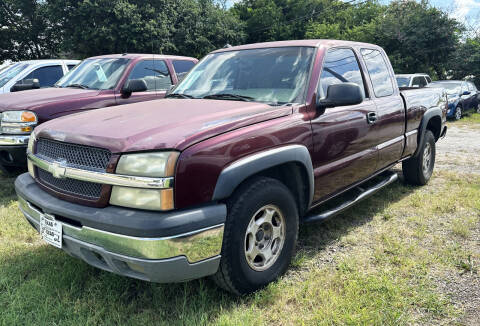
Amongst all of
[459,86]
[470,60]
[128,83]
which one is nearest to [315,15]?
[470,60]

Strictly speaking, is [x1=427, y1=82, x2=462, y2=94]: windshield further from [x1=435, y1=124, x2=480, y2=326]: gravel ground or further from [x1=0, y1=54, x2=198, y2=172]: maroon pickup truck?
[x1=0, y1=54, x2=198, y2=172]: maroon pickup truck

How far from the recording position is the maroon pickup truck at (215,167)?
2062mm

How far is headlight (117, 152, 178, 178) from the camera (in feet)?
6.70

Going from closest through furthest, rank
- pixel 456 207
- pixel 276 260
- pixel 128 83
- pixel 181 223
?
pixel 181 223 < pixel 276 260 < pixel 456 207 < pixel 128 83

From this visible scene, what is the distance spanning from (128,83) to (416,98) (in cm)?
373

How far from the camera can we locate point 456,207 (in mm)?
4219

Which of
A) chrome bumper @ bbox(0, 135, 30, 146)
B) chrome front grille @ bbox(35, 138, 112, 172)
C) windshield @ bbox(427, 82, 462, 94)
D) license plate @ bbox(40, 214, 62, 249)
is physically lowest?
license plate @ bbox(40, 214, 62, 249)

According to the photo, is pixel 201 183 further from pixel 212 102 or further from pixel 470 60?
pixel 470 60

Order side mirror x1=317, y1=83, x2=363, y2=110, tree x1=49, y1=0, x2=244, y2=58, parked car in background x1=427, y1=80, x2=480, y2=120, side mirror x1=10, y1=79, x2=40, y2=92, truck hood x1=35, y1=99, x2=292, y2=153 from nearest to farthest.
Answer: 1. truck hood x1=35, y1=99, x2=292, y2=153
2. side mirror x1=317, y1=83, x2=363, y2=110
3. side mirror x1=10, y1=79, x2=40, y2=92
4. parked car in background x1=427, y1=80, x2=480, y2=120
5. tree x1=49, y1=0, x2=244, y2=58

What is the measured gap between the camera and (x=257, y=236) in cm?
254

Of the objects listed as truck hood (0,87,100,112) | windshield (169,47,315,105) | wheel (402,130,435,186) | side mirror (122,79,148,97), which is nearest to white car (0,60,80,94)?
truck hood (0,87,100,112)


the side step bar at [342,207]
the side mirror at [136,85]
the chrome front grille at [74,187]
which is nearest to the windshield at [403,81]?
the side step bar at [342,207]

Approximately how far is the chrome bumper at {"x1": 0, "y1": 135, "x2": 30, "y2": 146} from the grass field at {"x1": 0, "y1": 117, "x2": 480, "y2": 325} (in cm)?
126

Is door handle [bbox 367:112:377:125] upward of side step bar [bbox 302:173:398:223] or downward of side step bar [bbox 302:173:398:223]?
upward
